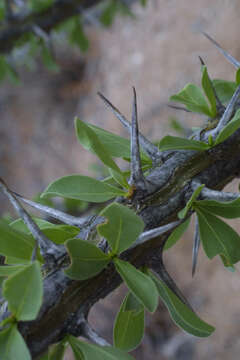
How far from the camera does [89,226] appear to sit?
0.46 metres

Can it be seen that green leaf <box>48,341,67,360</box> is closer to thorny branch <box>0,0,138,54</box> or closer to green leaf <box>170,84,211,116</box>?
green leaf <box>170,84,211,116</box>

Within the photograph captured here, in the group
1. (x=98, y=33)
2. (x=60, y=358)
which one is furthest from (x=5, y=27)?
(x=98, y=33)

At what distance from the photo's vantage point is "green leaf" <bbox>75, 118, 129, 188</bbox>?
0.43 metres

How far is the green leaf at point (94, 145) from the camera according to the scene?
0.43 m

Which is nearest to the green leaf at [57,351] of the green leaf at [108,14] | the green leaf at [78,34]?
the green leaf at [78,34]

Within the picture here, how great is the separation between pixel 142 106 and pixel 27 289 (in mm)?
3096

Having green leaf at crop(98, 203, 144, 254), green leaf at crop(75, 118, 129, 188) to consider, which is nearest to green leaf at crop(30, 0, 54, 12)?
green leaf at crop(75, 118, 129, 188)

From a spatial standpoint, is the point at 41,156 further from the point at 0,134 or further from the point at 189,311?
the point at 189,311

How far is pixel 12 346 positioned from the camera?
357 millimetres

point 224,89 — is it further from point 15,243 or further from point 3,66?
point 3,66

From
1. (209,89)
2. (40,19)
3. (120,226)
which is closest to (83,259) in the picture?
(120,226)

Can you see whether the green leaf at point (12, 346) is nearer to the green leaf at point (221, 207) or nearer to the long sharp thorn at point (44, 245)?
the long sharp thorn at point (44, 245)

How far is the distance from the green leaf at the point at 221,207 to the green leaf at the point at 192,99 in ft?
0.54

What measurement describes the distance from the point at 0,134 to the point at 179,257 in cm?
269
